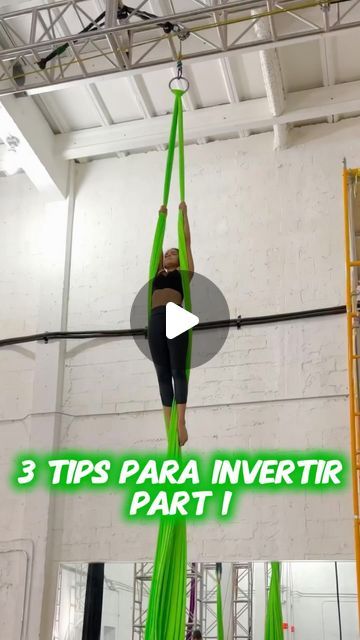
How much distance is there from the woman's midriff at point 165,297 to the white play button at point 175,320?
54 mm

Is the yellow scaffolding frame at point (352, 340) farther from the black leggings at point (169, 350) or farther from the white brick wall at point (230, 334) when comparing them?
the black leggings at point (169, 350)

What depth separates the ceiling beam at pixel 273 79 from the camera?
625 cm

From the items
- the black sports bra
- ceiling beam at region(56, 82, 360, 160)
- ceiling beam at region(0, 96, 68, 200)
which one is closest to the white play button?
the black sports bra

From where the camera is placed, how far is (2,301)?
26.2ft

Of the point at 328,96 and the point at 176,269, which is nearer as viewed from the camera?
the point at 176,269

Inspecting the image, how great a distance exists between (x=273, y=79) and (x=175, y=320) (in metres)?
2.82

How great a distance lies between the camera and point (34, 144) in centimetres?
762

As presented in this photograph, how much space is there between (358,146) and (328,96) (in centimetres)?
57

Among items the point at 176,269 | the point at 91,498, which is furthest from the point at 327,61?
the point at 91,498

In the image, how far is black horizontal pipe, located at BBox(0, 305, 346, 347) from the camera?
6.89m

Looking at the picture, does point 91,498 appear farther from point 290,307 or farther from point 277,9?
point 277,9

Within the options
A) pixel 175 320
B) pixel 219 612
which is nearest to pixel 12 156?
pixel 175 320

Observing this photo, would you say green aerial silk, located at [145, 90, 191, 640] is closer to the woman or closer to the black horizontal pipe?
the woman
